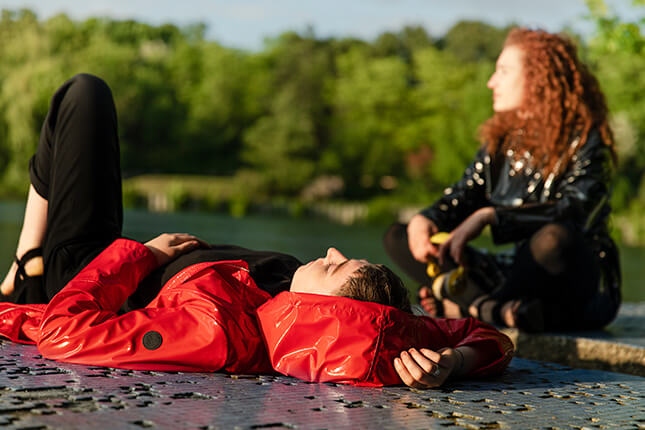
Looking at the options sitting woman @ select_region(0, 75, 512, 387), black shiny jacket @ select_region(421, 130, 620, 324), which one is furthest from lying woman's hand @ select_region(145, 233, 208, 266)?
black shiny jacket @ select_region(421, 130, 620, 324)

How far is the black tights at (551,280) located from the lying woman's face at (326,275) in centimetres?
136

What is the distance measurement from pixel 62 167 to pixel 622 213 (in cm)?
3257

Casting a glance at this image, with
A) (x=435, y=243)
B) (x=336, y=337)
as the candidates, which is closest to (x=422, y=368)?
(x=336, y=337)

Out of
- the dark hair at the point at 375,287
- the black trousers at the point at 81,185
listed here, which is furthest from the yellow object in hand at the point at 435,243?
the dark hair at the point at 375,287

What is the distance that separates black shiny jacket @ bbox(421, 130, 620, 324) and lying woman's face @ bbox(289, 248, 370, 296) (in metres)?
1.39

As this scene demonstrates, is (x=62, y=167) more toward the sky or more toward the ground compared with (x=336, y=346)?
more toward the sky

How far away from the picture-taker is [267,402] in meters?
1.72

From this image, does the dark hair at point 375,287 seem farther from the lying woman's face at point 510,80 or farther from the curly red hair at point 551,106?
the lying woman's face at point 510,80

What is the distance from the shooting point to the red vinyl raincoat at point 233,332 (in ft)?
6.27

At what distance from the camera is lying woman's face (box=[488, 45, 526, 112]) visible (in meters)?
3.61

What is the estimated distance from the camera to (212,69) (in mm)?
54000

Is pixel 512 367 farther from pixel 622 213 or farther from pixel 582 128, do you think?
pixel 622 213

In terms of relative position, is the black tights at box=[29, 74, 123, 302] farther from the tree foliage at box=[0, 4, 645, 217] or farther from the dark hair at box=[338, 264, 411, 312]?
the tree foliage at box=[0, 4, 645, 217]

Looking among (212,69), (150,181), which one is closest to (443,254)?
(150,181)
